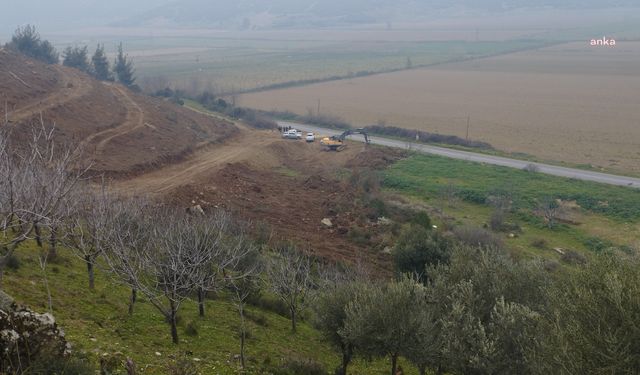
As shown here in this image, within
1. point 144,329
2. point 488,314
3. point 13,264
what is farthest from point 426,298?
point 13,264

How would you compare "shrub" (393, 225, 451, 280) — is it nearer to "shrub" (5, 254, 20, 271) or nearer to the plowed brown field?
"shrub" (5, 254, 20, 271)

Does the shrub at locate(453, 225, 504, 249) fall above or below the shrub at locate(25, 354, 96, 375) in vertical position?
below

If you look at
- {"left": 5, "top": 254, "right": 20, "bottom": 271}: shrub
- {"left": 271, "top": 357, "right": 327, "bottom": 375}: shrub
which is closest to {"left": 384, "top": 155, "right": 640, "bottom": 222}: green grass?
{"left": 271, "top": 357, "right": 327, "bottom": 375}: shrub

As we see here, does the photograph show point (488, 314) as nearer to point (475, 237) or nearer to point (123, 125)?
point (475, 237)

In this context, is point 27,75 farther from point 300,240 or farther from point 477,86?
point 477,86

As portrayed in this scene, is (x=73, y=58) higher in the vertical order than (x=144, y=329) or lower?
higher

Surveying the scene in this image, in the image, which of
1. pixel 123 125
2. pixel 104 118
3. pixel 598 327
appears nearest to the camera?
pixel 598 327

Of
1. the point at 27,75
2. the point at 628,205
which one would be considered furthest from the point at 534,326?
the point at 27,75
